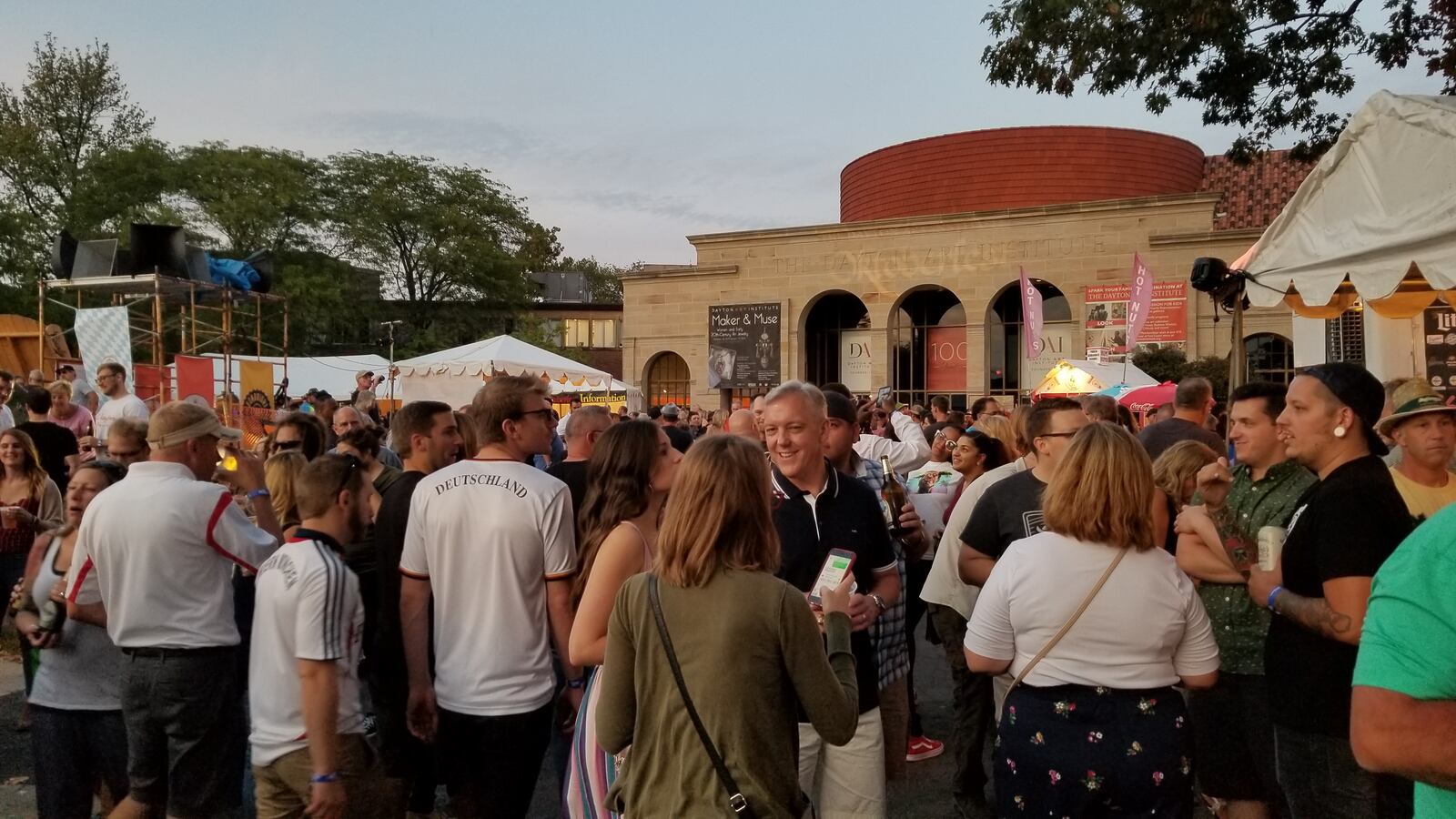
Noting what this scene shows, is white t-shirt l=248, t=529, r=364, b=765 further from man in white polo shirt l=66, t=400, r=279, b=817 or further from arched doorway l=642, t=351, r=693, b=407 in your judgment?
arched doorway l=642, t=351, r=693, b=407

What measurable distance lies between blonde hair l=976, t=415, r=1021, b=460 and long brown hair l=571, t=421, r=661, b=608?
10.4 feet

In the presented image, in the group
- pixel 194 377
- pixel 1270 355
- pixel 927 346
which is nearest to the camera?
pixel 194 377

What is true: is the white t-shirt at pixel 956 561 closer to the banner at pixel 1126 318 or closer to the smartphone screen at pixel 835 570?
the smartphone screen at pixel 835 570

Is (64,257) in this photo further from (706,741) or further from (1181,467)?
(706,741)

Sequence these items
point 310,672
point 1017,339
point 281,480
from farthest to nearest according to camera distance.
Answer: point 1017,339
point 281,480
point 310,672

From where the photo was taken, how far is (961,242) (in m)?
30.7

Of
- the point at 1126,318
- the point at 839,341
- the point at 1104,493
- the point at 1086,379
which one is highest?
the point at 1126,318

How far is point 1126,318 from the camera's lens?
28484 millimetres

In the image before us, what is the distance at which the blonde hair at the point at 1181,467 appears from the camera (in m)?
4.38

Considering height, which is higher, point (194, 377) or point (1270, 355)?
point (1270, 355)

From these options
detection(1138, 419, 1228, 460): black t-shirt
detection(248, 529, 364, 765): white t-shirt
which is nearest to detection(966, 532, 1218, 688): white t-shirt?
detection(248, 529, 364, 765): white t-shirt

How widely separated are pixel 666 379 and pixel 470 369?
17.6m

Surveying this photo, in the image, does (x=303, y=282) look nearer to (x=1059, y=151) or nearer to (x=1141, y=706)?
(x=1059, y=151)

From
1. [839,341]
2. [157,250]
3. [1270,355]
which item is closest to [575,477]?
[157,250]
